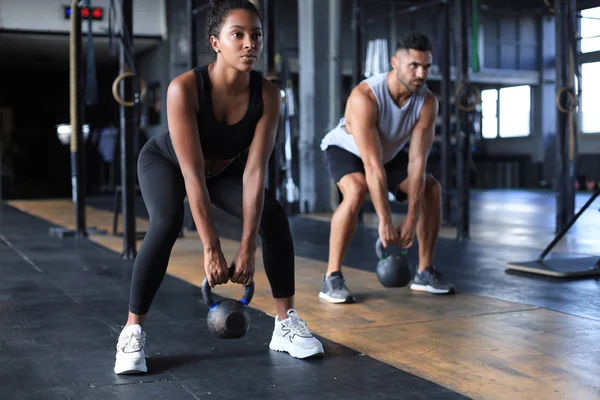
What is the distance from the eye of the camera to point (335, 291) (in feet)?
9.37

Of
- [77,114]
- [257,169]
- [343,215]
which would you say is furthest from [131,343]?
[77,114]

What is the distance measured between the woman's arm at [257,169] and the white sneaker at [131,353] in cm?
37

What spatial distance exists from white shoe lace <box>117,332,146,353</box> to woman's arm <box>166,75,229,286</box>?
29 centimetres

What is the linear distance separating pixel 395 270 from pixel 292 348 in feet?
2.66

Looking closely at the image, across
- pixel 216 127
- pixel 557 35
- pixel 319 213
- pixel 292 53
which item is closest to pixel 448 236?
pixel 557 35

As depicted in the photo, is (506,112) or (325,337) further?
(506,112)

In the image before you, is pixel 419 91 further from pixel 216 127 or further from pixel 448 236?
pixel 448 236

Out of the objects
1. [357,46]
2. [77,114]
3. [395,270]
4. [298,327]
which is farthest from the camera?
[357,46]

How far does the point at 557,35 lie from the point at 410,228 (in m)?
3.45

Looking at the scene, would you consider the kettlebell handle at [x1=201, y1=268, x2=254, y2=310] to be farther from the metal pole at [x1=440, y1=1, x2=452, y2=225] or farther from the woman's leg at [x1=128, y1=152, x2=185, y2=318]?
the metal pole at [x1=440, y1=1, x2=452, y2=225]

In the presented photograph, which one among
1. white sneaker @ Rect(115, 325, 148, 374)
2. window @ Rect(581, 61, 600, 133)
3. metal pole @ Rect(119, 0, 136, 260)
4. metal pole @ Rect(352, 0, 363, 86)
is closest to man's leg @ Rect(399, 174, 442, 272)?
white sneaker @ Rect(115, 325, 148, 374)

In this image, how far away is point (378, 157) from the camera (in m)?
2.74

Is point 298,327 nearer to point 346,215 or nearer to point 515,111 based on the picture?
point 346,215

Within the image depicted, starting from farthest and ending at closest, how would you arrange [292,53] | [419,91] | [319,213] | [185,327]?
[292,53]
[319,213]
[419,91]
[185,327]
